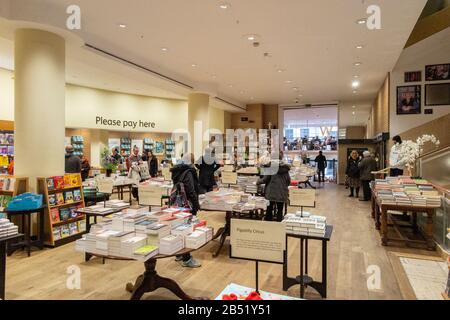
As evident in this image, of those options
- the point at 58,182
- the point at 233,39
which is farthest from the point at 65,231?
the point at 233,39

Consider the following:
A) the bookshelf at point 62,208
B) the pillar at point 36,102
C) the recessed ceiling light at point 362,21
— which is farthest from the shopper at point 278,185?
the pillar at point 36,102

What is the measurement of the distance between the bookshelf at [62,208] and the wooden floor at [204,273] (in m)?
0.25

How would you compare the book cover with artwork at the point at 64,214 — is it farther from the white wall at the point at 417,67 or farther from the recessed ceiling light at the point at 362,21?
the white wall at the point at 417,67

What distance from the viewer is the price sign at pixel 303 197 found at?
434 cm

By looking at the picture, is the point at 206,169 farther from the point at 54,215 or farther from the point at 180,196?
the point at 54,215

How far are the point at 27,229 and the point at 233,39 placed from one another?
5293 millimetres

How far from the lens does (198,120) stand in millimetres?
11117

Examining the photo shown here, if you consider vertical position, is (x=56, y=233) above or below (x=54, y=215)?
below

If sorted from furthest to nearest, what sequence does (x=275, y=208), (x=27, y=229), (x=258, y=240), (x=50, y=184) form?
(x=275, y=208), (x=50, y=184), (x=27, y=229), (x=258, y=240)

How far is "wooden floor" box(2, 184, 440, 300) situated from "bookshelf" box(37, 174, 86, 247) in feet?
0.82

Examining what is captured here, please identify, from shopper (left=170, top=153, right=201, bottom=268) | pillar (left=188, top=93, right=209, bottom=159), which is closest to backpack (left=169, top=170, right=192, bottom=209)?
shopper (left=170, top=153, right=201, bottom=268)

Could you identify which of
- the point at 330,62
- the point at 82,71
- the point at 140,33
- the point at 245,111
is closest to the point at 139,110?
the point at 82,71

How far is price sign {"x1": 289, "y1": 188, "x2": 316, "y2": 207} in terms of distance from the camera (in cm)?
434
